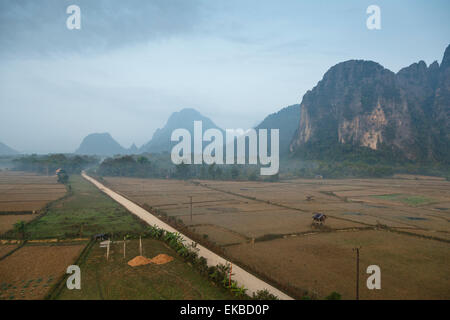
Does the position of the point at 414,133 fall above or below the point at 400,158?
above

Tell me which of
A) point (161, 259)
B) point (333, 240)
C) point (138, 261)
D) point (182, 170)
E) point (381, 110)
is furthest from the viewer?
point (381, 110)

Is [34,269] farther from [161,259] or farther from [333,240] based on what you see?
[333,240]

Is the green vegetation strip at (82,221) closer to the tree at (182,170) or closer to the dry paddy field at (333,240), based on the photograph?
the dry paddy field at (333,240)

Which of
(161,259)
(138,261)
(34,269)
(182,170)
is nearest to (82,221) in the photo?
(34,269)

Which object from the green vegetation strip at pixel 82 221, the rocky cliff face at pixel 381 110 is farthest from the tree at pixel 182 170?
the rocky cliff face at pixel 381 110

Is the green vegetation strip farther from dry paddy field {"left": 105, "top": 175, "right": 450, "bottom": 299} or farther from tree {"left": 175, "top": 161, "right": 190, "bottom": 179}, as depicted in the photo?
tree {"left": 175, "top": 161, "right": 190, "bottom": 179}

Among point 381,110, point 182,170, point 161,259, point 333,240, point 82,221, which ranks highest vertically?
point 381,110
